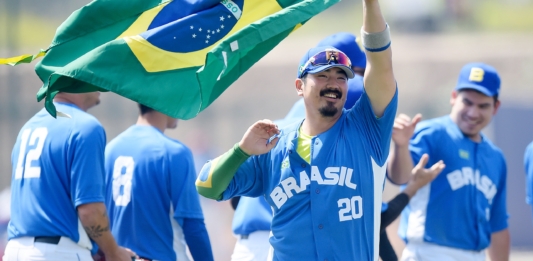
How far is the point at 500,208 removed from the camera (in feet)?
22.0

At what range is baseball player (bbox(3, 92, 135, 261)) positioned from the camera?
5469mm

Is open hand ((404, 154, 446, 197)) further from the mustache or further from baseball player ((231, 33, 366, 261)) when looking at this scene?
the mustache

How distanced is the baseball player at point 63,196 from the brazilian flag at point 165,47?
0.69m

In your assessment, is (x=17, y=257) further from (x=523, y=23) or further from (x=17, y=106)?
(x=523, y=23)

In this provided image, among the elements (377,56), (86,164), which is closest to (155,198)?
(86,164)

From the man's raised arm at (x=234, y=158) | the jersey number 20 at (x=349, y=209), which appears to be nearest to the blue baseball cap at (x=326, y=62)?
the man's raised arm at (x=234, y=158)

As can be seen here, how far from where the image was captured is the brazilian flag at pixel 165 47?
177 inches

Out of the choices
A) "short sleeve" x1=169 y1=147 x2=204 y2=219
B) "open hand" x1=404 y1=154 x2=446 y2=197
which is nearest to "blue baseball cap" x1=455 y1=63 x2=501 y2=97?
"open hand" x1=404 y1=154 x2=446 y2=197

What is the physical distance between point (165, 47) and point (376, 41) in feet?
4.19

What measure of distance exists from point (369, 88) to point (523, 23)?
24047mm

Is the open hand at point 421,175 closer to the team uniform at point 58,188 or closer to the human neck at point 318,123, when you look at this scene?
the human neck at point 318,123

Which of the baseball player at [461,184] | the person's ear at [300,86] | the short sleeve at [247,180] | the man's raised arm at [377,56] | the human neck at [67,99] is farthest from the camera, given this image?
the baseball player at [461,184]

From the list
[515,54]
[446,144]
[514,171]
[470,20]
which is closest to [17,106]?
[514,171]

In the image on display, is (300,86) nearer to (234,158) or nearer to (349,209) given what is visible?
(234,158)
